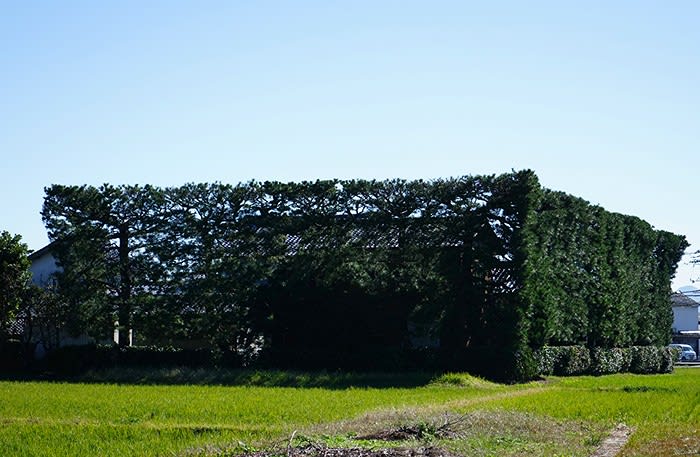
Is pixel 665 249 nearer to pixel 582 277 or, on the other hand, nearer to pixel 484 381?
pixel 582 277

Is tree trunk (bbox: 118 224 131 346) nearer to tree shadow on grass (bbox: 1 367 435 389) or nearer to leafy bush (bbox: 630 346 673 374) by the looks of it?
tree shadow on grass (bbox: 1 367 435 389)

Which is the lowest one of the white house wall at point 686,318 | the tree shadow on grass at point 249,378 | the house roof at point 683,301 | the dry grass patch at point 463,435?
the dry grass patch at point 463,435

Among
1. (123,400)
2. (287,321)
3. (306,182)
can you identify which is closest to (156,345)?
(287,321)

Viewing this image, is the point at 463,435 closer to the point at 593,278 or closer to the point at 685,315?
the point at 593,278

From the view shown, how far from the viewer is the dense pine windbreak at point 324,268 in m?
33.5

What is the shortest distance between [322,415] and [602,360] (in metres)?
23.2

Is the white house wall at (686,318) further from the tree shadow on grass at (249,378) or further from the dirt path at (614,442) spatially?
the dirt path at (614,442)

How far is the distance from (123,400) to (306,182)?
13.7 meters

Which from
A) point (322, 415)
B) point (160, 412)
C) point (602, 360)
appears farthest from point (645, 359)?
point (160, 412)

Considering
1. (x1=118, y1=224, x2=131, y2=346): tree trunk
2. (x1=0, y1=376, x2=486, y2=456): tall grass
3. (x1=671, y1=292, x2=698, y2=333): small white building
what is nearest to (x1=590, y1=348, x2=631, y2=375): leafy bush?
(x1=0, y1=376, x2=486, y2=456): tall grass

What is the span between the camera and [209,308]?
35094 mm

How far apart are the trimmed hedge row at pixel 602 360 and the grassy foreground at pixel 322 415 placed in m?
4.53

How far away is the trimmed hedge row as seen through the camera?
35531mm

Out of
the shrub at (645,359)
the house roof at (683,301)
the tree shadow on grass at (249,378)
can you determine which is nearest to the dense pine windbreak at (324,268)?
the tree shadow on grass at (249,378)
